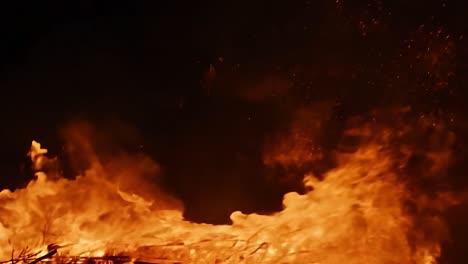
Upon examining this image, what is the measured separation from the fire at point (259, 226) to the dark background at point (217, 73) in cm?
138

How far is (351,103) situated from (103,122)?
3432 mm

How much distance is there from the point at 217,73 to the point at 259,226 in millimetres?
3480

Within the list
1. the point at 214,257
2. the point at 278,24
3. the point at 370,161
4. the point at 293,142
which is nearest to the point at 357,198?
the point at 370,161

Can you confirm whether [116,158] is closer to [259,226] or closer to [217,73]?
[217,73]

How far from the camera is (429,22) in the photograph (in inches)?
274

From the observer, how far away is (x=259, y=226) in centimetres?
472

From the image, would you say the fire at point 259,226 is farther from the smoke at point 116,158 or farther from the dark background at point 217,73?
the dark background at point 217,73

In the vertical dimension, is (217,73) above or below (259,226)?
above

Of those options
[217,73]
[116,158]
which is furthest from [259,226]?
[217,73]

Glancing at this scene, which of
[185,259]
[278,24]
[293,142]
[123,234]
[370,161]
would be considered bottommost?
[185,259]

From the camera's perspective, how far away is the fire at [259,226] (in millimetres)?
4477

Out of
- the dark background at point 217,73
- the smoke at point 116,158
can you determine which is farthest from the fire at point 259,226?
the dark background at point 217,73

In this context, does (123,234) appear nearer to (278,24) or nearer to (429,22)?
(278,24)

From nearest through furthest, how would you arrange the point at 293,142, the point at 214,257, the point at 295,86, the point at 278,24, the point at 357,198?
the point at 214,257 → the point at 357,198 → the point at 293,142 → the point at 295,86 → the point at 278,24
